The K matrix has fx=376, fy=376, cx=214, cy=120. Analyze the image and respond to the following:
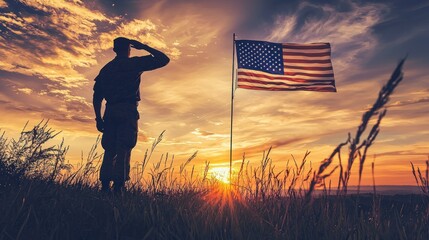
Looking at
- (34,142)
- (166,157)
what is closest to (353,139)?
(34,142)

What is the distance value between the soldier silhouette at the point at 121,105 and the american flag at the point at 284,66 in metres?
3.88

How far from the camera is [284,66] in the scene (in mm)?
10180

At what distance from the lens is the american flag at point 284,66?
9.93 meters

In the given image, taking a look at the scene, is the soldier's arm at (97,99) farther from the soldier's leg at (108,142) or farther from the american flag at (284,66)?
the american flag at (284,66)

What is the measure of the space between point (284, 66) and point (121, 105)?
5268mm

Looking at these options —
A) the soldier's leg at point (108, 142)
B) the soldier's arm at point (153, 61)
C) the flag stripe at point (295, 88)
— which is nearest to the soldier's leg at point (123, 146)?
the soldier's leg at point (108, 142)

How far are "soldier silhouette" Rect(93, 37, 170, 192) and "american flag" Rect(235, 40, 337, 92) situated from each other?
388 centimetres

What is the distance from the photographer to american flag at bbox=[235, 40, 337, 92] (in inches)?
391

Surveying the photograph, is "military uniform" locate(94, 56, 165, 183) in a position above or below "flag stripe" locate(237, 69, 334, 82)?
below

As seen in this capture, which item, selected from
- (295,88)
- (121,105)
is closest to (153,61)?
(121,105)

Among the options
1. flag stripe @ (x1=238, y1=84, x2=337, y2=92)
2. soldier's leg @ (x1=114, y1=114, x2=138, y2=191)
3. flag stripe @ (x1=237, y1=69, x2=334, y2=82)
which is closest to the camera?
soldier's leg @ (x1=114, y1=114, x2=138, y2=191)

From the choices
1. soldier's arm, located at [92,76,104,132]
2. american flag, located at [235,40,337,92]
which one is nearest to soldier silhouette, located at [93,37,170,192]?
soldier's arm, located at [92,76,104,132]

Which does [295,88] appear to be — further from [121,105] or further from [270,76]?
[121,105]

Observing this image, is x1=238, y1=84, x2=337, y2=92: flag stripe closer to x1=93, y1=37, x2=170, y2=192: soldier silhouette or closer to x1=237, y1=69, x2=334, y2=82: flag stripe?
x1=237, y1=69, x2=334, y2=82: flag stripe
